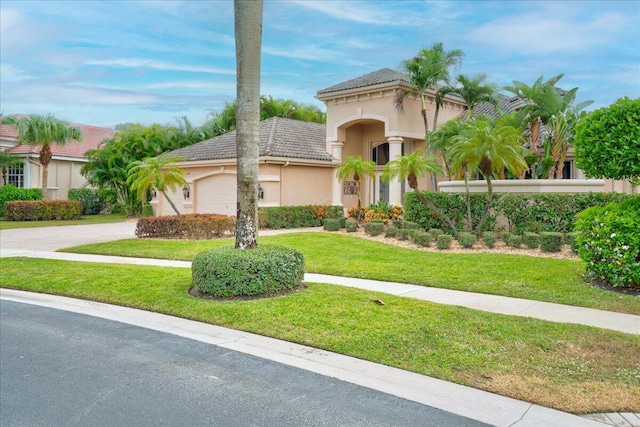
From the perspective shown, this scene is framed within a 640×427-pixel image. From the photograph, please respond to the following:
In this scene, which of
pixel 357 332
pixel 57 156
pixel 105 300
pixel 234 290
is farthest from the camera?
pixel 57 156

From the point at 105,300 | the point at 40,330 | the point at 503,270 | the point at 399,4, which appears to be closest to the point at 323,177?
the point at 399,4

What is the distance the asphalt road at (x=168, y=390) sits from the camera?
4477mm

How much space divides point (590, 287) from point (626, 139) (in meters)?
2.63

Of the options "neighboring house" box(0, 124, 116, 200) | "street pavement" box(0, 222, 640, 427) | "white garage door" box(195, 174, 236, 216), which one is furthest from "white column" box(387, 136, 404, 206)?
"neighboring house" box(0, 124, 116, 200)

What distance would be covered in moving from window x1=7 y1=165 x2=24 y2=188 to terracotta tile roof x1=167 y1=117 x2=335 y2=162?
14431 mm

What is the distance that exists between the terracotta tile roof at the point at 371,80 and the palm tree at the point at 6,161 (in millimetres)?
21756

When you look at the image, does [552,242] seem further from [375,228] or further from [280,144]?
[280,144]

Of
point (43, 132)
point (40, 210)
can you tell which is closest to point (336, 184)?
point (40, 210)

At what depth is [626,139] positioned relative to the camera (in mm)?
8609

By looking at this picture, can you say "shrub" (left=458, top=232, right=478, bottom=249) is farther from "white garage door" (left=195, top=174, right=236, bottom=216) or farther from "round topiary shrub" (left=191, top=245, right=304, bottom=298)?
"white garage door" (left=195, top=174, right=236, bottom=216)

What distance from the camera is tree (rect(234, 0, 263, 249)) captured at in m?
9.03

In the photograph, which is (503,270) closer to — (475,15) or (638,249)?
(638,249)

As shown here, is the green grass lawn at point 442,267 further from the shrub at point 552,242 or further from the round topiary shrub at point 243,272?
the round topiary shrub at point 243,272

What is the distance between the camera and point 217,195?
25031 millimetres
